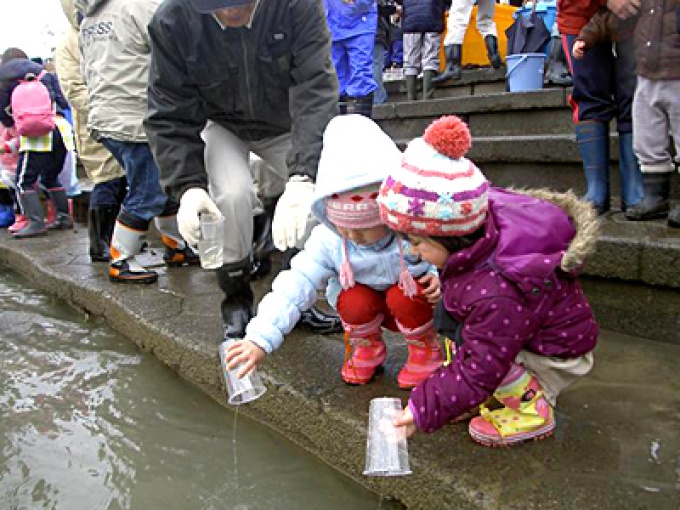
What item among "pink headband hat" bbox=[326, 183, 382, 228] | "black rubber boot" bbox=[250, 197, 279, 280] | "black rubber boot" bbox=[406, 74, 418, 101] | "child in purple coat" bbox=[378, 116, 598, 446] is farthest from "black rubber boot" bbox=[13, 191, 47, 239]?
"child in purple coat" bbox=[378, 116, 598, 446]

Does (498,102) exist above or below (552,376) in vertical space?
above

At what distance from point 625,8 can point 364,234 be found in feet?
5.47

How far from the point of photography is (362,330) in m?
1.98

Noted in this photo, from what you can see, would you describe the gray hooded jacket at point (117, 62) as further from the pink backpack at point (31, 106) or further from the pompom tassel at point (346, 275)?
the pompom tassel at point (346, 275)

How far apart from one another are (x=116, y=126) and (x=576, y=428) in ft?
8.82

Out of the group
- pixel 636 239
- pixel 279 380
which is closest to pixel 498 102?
pixel 636 239

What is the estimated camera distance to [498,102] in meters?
4.07

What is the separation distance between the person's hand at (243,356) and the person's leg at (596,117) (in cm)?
180

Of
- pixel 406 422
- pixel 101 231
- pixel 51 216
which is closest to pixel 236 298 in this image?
pixel 406 422

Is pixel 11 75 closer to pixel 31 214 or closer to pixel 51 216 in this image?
pixel 31 214

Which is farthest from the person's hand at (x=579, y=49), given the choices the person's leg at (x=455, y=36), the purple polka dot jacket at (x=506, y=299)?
the person's leg at (x=455, y=36)

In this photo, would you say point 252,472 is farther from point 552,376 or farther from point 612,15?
point 612,15

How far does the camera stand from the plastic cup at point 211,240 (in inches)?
86.8

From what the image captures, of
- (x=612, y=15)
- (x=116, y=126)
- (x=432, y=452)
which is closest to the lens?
(x=432, y=452)
